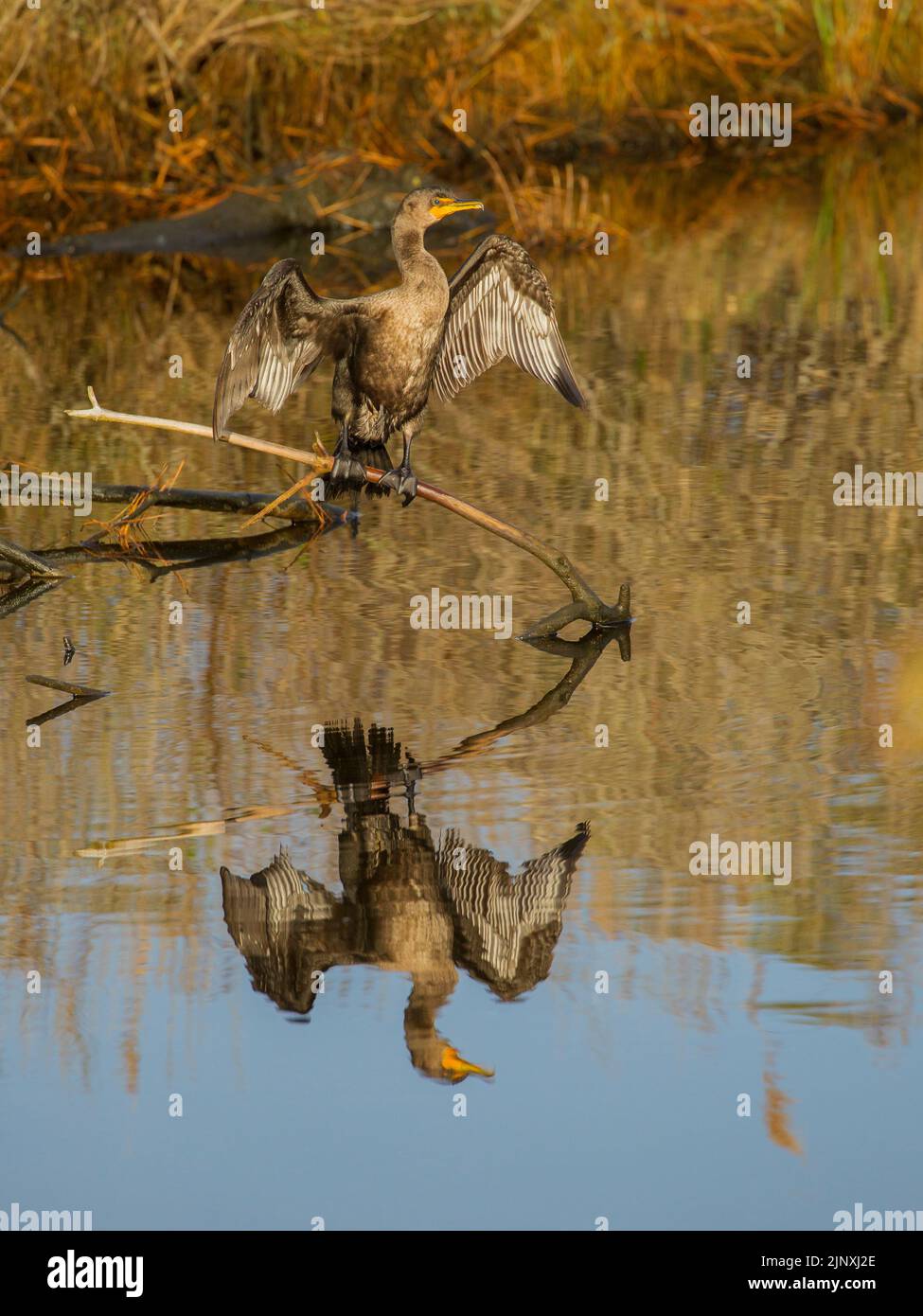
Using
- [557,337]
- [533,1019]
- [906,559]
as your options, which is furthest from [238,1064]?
[906,559]

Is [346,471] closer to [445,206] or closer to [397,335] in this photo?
[397,335]

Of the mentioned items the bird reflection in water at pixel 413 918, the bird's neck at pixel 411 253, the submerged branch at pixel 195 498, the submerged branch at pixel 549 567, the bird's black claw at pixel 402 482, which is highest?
the bird's neck at pixel 411 253

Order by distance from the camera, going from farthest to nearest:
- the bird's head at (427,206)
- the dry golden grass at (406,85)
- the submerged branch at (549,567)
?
the dry golden grass at (406,85)
the submerged branch at (549,567)
the bird's head at (427,206)

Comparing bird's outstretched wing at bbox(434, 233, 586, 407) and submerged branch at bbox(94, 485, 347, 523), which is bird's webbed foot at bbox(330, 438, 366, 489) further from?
submerged branch at bbox(94, 485, 347, 523)

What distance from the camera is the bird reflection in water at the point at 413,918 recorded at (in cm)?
485

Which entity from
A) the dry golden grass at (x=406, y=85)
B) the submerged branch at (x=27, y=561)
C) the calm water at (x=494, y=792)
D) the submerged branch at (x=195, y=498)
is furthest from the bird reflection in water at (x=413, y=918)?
the dry golden grass at (x=406, y=85)

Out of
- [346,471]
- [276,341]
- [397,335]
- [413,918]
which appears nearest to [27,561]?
[346,471]

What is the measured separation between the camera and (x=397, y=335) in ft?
22.8

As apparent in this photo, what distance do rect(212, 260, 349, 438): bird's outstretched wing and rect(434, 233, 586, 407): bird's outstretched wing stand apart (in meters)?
0.45

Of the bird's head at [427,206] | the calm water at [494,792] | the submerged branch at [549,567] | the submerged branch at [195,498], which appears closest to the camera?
the calm water at [494,792]

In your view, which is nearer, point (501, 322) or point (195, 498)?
point (501, 322)

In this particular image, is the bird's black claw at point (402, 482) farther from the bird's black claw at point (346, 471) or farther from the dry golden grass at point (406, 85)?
the dry golden grass at point (406, 85)

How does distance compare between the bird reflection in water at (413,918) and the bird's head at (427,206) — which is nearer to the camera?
the bird reflection in water at (413,918)

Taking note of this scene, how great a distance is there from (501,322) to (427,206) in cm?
51
